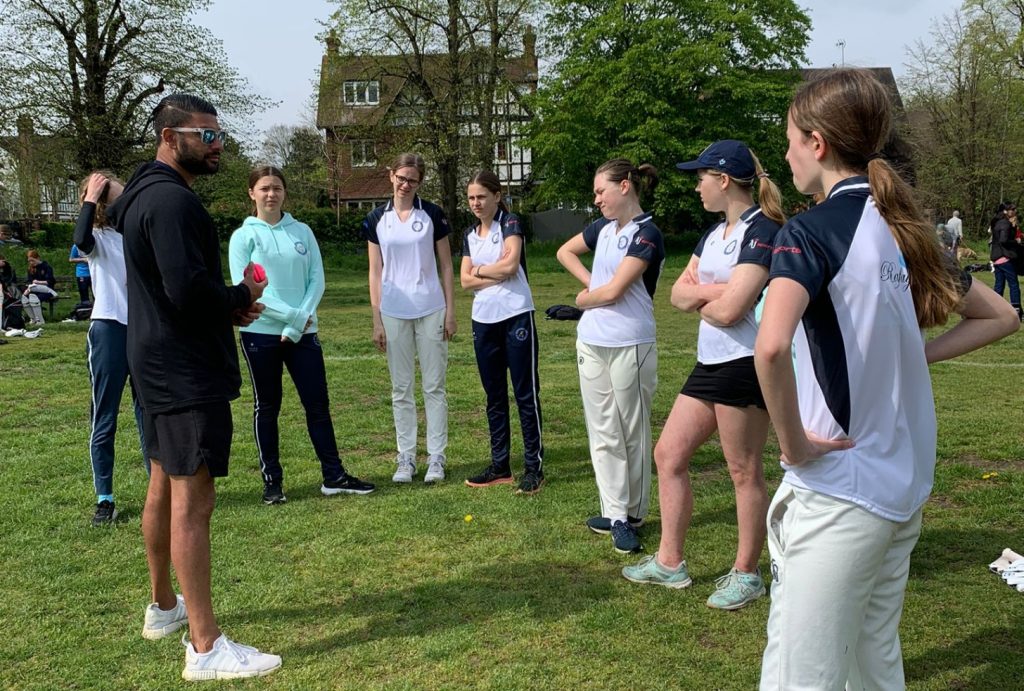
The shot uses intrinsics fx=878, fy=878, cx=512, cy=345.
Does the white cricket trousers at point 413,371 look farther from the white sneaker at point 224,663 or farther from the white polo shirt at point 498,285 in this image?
the white sneaker at point 224,663

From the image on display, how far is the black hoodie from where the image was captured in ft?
11.3

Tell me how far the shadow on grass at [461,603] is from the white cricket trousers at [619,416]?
0.56 metres

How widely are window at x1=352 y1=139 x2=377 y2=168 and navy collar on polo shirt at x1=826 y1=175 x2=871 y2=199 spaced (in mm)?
36341

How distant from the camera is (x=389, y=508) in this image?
589cm

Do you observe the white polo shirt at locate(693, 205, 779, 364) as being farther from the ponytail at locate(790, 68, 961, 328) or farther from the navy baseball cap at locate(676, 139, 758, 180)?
the ponytail at locate(790, 68, 961, 328)

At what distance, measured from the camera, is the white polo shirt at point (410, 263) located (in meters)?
6.52

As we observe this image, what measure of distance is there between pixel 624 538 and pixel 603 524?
31 cm

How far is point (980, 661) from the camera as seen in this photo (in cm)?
369

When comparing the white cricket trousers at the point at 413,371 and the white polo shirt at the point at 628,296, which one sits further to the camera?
the white cricket trousers at the point at 413,371

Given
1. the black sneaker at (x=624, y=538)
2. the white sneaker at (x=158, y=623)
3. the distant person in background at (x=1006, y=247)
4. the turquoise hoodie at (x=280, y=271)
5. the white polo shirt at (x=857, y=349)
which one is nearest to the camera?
the white polo shirt at (x=857, y=349)

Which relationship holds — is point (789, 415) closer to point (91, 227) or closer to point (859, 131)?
point (859, 131)

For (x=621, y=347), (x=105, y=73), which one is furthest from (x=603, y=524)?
(x=105, y=73)

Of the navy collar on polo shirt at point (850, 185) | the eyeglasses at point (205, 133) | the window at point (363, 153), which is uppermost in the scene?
the window at point (363, 153)

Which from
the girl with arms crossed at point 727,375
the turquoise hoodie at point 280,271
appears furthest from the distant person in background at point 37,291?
the girl with arms crossed at point 727,375
